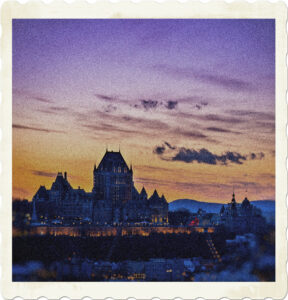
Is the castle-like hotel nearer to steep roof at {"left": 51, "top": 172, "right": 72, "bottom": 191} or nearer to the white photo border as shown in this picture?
steep roof at {"left": 51, "top": 172, "right": 72, "bottom": 191}

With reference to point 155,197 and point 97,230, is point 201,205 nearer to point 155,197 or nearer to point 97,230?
point 155,197

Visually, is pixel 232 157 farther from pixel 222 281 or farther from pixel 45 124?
pixel 45 124

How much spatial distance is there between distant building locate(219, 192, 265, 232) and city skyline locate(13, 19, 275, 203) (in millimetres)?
345

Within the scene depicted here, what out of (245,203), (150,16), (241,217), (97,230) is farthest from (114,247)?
(150,16)

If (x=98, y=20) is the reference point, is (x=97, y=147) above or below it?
below

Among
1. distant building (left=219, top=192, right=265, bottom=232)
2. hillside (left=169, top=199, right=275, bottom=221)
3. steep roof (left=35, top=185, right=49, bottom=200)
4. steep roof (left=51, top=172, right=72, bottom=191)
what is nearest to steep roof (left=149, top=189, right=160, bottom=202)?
hillside (left=169, top=199, right=275, bottom=221)

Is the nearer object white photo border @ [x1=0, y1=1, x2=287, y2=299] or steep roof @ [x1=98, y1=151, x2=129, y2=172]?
white photo border @ [x1=0, y1=1, x2=287, y2=299]

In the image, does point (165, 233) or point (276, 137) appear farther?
point (165, 233)

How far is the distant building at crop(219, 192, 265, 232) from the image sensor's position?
48.5 ft

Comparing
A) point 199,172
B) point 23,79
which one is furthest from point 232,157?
point 23,79

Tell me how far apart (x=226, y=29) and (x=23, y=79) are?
4166 millimetres

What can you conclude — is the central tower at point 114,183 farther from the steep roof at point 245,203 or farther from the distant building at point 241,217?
the steep roof at point 245,203

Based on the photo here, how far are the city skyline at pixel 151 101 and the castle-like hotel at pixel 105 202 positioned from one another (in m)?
0.35

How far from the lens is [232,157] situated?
580 inches
